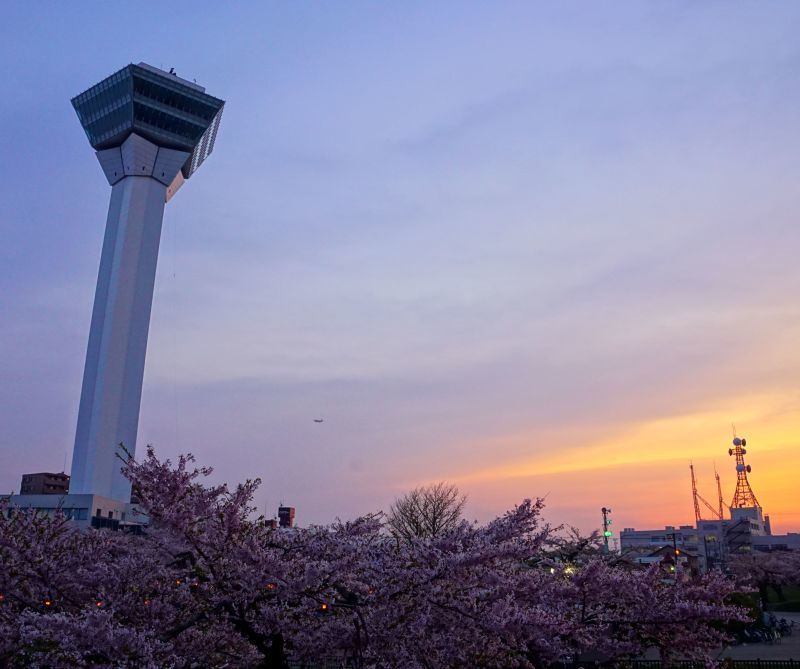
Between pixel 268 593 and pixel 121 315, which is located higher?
pixel 121 315

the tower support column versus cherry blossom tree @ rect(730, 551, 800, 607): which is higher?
the tower support column

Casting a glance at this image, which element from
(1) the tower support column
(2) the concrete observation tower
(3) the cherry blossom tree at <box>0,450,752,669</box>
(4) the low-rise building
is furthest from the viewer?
(4) the low-rise building

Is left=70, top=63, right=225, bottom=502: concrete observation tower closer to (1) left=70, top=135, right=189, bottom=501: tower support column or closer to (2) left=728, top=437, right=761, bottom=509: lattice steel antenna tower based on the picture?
(1) left=70, top=135, right=189, bottom=501: tower support column

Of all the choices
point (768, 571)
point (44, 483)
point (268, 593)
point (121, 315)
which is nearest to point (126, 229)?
point (121, 315)

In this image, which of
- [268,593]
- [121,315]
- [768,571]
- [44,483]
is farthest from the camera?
[44,483]

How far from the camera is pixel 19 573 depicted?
15.6 m

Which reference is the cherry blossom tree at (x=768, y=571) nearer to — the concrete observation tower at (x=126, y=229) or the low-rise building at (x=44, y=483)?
the concrete observation tower at (x=126, y=229)

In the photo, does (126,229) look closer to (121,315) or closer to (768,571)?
(121,315)

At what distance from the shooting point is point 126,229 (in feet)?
445

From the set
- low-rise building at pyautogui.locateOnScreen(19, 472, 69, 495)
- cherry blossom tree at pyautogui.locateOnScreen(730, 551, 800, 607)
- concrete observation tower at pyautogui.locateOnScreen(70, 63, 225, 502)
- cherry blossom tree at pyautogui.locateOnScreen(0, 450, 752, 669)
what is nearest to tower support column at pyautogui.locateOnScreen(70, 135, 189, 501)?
concrete observation tower at pyautogui.locateOnScreen(70, 63, 225, 502)

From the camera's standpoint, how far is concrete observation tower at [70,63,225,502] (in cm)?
12579

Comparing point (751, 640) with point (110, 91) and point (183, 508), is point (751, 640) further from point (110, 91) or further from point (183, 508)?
point (110, 91)

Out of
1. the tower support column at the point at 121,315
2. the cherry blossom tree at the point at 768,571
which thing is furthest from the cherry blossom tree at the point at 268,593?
the tower support column at the point at 121,315

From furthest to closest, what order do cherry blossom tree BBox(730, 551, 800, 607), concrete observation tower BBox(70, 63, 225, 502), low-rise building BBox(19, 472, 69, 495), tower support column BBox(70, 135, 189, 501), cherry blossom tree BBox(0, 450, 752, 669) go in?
low-rise building BBox(19, 472, 69, 495) < concrete observation tower BBox(70, 63, 225, 502) < tower support column BBox(70, 135, 189, 501) < cherry blossom tree BBox(730, 551, 800, 607) < cherry blossom tree BBox(0, 450, 752, 669)
